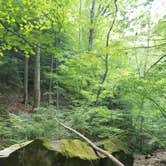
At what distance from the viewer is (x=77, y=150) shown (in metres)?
5.23

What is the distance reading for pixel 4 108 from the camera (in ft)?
38.5

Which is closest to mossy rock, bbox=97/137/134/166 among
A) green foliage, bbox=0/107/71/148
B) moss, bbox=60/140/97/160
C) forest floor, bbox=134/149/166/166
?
moss, bbox=60/140/97/160

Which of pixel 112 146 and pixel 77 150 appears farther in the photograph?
pixel 112 146

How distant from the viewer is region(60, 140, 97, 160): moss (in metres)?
5.01

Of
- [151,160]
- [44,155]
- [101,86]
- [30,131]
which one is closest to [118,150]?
[151,160]

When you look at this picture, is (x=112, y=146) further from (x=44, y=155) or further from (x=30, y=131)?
(x=30, y=131)

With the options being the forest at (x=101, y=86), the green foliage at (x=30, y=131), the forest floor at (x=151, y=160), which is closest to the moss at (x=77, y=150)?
the forest at (x=101, y=86)

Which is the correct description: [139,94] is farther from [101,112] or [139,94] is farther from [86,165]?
[86,165]

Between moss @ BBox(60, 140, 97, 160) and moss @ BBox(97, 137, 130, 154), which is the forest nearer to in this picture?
moss @ BBox(97, 137, 130, 154)

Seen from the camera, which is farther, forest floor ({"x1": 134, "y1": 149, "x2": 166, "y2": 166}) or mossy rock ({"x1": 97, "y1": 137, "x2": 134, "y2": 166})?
forest floor ({"x1": 134, "y1": 149, "x2": 166, "y2": 166})

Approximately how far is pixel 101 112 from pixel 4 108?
577 centimetres

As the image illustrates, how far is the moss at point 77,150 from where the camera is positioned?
501 centimetres

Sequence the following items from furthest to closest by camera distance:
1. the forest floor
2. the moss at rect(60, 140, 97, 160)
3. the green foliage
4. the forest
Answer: the forest floor → the forest → the green foliage → the moss at rect(60, 140, 97, 160)

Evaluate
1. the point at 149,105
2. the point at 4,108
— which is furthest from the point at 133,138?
the point at 4,108
